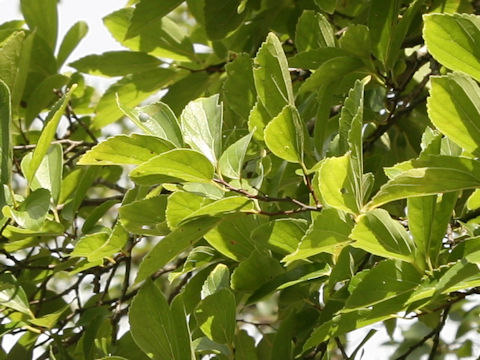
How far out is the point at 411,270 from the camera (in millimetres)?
878

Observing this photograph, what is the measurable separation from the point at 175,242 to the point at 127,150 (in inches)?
4.7

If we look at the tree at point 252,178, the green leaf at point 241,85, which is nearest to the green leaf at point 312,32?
the tree at point 252,178

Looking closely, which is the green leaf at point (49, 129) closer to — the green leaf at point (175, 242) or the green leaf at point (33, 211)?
the green leaf at point (33, 211)

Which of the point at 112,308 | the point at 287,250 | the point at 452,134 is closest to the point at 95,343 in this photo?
the point at 112,308

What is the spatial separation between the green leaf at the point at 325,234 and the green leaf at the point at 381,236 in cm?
2

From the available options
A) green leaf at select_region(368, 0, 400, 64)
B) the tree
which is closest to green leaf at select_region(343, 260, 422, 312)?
the tree

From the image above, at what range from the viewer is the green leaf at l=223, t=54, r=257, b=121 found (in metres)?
1.17

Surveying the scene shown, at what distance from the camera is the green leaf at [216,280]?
3.58ft

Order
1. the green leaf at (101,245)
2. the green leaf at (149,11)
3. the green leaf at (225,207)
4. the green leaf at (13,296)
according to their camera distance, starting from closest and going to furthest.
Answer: the green leaf at (225,207) → the green leaf at (101,245) → the green leaf at (13,296) → the green leaf at (149,11)

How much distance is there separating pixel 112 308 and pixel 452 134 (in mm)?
862

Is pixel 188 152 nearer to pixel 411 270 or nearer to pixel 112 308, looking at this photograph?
pixel 411 270

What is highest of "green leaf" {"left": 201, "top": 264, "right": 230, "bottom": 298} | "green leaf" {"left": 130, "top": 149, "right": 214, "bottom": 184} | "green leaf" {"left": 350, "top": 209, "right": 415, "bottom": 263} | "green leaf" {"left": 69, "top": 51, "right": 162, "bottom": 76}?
"green leaf" {"left": 69, "top": 51, "right": 162, "bottom": 76}

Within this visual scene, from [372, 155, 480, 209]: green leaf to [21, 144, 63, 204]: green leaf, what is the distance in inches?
23.2

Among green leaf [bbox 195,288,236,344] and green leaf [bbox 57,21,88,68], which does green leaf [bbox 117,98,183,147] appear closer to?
green leaf [bbox 195,288,236,344]
